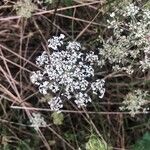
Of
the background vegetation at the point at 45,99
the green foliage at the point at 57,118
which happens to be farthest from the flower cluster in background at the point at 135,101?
the green foliage at the point at 57,118

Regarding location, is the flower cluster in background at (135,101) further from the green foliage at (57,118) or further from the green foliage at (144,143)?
the green foliage at (57,118)

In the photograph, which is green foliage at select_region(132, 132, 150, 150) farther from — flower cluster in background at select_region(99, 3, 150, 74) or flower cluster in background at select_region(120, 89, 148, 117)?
flower cluster in background at select_region(99, 3, 150, 74)

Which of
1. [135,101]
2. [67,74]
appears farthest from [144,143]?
[67,74]

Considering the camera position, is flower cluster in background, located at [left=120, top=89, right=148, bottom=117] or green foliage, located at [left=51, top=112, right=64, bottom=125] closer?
flower cluster in background, located at [left=120, top=89, right=148, bottom=117]

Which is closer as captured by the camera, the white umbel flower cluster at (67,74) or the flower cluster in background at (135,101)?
the white umbel flower cluster at (67,74)

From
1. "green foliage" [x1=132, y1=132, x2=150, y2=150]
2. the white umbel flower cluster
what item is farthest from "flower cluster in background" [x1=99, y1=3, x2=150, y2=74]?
"green foliage" [x1=132, y1=132, x2=150, y2=150]

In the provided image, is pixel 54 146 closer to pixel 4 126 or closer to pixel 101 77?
pixel 4 126

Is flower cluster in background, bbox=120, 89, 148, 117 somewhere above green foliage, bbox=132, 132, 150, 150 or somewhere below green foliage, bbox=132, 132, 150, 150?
above

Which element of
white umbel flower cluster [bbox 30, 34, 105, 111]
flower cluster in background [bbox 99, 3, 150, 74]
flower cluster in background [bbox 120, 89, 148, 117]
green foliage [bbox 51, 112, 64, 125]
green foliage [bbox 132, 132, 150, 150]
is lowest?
green foliage [bbox 132, 132, 150, 150]
